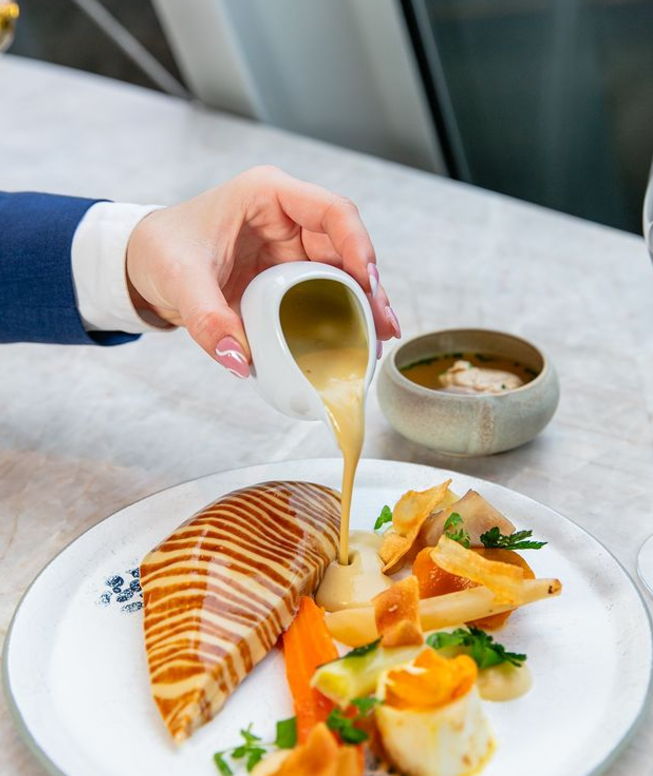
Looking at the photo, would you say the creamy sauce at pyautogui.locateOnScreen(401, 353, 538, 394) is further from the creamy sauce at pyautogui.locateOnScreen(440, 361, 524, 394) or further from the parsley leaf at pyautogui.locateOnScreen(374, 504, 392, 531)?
the parsley leaf at pyautogui.locateOnScreen(374, 504, 392, 531)

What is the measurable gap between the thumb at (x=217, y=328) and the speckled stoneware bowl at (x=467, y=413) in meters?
0.24

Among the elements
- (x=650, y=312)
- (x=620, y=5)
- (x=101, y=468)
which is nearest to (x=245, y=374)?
(x=101, y=468)

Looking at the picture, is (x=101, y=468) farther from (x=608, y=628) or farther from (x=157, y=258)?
(x=608, y=628)

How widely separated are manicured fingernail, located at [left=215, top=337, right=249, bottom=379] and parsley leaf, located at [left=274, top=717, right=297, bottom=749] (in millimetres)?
289

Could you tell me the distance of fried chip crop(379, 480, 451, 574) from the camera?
3.10 feet

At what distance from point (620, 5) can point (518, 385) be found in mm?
1062

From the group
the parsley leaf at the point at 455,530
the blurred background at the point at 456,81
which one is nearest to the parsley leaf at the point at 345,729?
the parsley leaf at the point at 455,530

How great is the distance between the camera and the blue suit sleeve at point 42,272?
121 cm

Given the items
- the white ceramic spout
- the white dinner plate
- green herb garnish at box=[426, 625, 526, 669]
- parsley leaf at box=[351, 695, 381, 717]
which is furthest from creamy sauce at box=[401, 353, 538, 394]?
parsley leaf at box=[351, 695, 381, 717]

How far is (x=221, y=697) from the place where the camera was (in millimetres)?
808

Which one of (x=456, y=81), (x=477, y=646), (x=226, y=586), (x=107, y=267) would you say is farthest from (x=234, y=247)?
(x=456, y=81)

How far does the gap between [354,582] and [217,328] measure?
0.25 m

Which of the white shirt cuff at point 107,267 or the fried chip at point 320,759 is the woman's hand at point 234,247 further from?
the fried chip at point 320,759

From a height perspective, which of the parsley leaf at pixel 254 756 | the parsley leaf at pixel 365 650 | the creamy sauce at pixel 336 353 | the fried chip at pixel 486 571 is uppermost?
the creamy sauce at pixel 336 353
